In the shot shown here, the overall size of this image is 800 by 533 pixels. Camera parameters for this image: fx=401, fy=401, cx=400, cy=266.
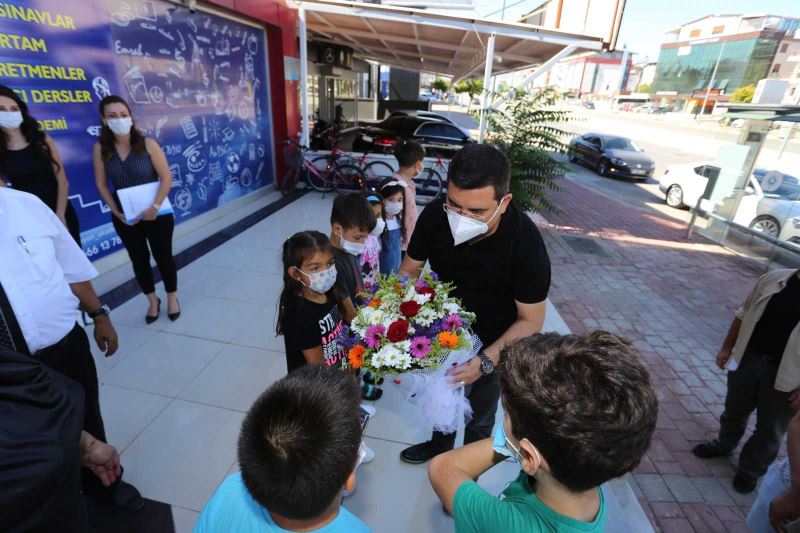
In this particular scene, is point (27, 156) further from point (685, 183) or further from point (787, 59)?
point (787, 59)

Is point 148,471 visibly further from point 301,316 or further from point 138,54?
point 138,54

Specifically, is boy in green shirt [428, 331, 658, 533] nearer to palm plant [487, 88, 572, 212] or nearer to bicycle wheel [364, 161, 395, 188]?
palm plant [487, 88, 572, 212]

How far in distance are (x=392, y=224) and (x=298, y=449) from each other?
297 centimetres

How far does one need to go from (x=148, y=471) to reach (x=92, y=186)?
3483mm

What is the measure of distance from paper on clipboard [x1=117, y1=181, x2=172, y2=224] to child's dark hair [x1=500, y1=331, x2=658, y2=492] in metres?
3.59

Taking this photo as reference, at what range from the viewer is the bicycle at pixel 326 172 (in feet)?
27.6

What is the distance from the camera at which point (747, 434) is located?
3.17 metres

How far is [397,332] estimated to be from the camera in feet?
5.40

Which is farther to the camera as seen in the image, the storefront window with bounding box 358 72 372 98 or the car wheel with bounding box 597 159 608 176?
the storefront window with bounding box 358 72 372 98

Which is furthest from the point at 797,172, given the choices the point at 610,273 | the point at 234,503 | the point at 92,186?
the point at 92,186

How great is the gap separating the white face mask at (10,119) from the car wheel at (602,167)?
15313mm

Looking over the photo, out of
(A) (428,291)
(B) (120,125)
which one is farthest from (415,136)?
(A) (428,291)

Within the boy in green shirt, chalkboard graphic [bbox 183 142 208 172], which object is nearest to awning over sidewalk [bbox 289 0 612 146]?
chalkboard graphic [bbox 183 142 208 172]

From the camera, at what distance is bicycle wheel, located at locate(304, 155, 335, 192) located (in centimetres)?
851
